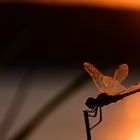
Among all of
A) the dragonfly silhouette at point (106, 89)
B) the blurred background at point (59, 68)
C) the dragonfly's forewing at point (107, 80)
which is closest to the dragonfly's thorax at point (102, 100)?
the dragonfly silhouette at point (106, 89)

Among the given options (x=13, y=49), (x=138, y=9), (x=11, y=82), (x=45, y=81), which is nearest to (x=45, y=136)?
(x=13, y=49)

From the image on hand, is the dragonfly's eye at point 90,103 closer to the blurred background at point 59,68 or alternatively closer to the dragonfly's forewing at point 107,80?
the blurred background at point 59,68

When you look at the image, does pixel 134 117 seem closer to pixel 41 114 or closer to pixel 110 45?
pixel 41 114

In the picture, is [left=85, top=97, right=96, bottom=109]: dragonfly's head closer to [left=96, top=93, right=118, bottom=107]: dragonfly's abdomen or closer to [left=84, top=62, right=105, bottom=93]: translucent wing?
[left=96, top=93, right=118, bottom=107]: dragonfly's abdomen

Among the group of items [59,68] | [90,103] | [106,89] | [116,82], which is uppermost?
[59,68]

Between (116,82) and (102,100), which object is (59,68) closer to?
(116,82)

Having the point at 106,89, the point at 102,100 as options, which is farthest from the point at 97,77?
the point at 102,100
